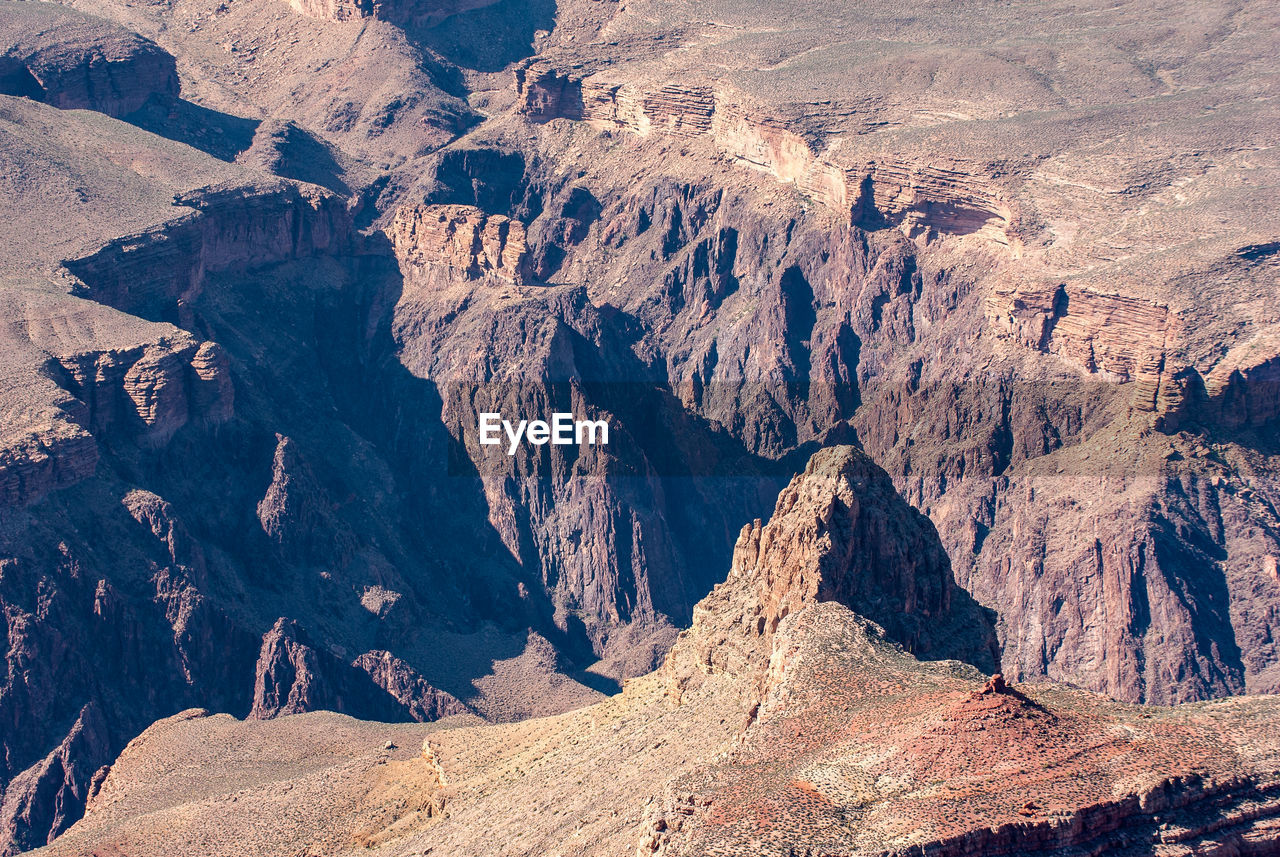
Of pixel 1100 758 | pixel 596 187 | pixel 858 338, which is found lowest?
pixel 1100 758

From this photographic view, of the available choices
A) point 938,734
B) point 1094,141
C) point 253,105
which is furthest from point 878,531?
point 253,105

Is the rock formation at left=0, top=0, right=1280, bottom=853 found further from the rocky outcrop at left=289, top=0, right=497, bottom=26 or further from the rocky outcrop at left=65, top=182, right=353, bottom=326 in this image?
the rocky outcrop at left=289, top=0, right=497, bottom=26

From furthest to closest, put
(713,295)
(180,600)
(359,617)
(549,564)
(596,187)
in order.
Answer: (596,187)
(713,295)
(549,564)
(359,617)
(180,600)

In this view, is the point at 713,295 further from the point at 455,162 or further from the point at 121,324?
the point at 121,324

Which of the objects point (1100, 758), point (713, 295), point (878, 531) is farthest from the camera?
point (713, 295)

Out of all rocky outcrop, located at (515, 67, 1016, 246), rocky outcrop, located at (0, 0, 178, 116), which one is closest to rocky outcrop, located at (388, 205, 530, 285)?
rocky outcrop, located at (515, 67, 1016, 246)

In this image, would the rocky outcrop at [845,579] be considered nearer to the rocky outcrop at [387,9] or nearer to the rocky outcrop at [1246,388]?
the rocky outcrop at [1246,388]

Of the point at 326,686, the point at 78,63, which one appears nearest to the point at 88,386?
the point at 326,686
